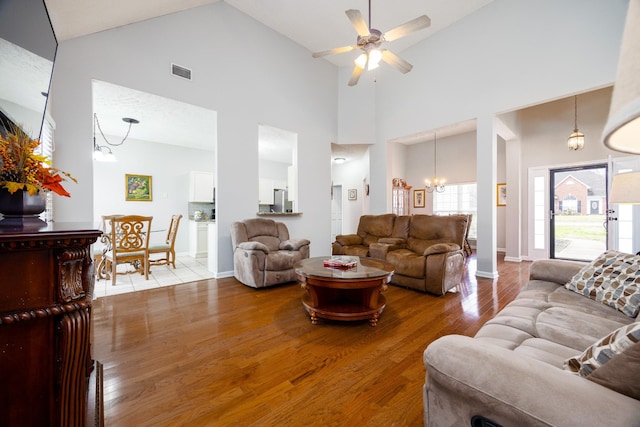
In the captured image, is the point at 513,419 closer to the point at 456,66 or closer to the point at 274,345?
the point at 274,345

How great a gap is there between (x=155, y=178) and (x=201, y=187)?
977mm

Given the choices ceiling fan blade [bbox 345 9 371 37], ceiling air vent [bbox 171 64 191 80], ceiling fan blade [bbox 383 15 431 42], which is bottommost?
ceiling fan blade [bbox 383 15 431 42]

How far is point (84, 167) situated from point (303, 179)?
330 cm

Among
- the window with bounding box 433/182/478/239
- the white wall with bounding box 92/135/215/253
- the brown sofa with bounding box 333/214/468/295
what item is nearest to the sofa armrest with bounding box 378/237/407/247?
the brown sofa with bounding box 333/214/468/295

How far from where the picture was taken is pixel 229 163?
4199 millimetres

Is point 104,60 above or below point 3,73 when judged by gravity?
above

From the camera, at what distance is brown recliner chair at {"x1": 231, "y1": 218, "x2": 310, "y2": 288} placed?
3471mm

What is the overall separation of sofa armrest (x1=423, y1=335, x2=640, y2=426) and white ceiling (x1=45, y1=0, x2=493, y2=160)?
4090mm

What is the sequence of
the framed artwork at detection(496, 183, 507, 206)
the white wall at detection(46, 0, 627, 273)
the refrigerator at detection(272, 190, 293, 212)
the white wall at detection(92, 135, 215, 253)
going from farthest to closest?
1. the refrigerator at detection(272, 190, 293, 212)
2. the framed artwork at detection(496, 183, 507, 206)
3. the white wall at detection(92, 135, 215, 253)
4. the white wall at detection(46, 0, 627, 273)

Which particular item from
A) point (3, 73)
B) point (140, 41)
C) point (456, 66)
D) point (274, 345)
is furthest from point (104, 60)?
point (456, 66)

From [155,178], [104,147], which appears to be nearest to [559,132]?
[155,178]

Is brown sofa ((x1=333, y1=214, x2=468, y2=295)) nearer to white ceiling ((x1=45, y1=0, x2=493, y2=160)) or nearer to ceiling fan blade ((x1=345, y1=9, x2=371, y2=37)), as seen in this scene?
ceiling fan blade ((x1=345, y1=9, x2=371, y2=37))

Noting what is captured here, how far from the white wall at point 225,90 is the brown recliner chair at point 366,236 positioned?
103cm

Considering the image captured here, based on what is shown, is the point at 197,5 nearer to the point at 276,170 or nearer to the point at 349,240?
the point at 349,240
